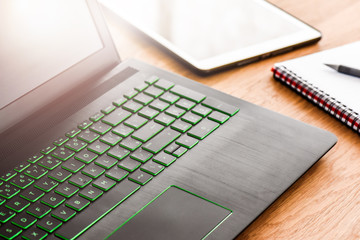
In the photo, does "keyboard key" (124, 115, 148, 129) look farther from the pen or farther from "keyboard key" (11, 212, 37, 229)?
the pen

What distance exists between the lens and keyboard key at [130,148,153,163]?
1.94ft

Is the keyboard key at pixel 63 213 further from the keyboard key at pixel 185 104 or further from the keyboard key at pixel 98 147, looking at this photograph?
the keyboard key at pixel 185 104

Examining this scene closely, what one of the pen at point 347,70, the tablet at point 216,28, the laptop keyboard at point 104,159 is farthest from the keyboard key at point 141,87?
the pen at point 347,70

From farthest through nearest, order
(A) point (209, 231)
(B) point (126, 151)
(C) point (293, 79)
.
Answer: (C) point (293, 79) → (B) point (126, 151) → (A) point (209, 231)

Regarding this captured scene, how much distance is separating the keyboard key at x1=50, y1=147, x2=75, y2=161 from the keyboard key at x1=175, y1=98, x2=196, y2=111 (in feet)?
0.57

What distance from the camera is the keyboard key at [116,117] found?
2.15 feet

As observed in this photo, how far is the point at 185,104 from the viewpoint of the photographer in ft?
2.20

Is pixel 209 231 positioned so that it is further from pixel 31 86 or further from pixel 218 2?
pixel 218 2

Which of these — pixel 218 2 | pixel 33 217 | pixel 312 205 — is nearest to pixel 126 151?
pixel 33 217

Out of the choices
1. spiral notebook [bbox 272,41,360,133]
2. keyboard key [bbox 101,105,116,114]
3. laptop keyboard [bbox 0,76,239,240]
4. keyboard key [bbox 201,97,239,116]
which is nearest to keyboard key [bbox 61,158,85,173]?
laptop keyboard [bbox 0,76,239,240]

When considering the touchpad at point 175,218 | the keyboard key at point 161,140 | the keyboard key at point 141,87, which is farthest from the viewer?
the keyboard key at point 141,87

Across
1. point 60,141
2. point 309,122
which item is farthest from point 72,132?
point 309,122

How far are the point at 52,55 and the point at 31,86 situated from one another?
0.20ft

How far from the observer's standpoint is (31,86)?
679 millimetres
